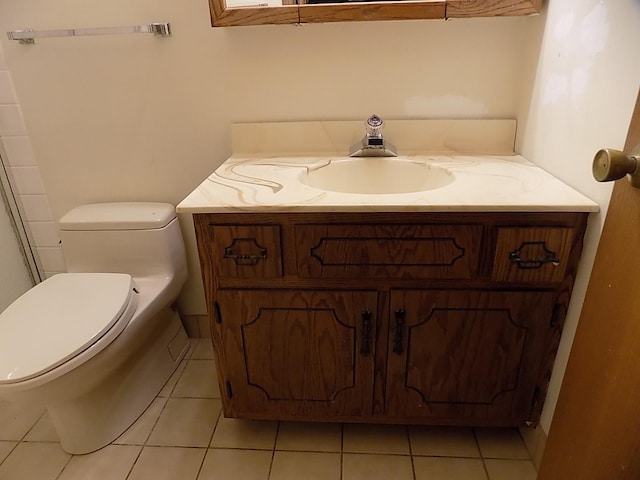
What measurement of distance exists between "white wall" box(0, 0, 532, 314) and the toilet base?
0.61m

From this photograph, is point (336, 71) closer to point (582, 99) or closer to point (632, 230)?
point (582, 99)

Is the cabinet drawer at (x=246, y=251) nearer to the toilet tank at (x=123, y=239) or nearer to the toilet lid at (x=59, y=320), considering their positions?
the toilet lid at (x=59, y=320)

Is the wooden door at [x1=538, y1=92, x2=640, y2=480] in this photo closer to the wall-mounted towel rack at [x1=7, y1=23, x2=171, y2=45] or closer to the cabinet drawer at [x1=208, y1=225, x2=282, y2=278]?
the cabinet drawer at [x1=208, y1=225, x2=282, y2=278]

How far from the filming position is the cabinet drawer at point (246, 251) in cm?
102

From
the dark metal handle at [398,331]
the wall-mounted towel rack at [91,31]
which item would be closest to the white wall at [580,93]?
the dark metal handle at [398,331]

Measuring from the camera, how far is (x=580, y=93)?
39.0 inches

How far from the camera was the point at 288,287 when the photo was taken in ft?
3.55

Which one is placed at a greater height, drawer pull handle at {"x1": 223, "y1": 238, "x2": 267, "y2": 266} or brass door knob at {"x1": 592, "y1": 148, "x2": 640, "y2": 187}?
brass door knob at {"x1": 592, "y1": 148, "x2": 640, "y2": 187}

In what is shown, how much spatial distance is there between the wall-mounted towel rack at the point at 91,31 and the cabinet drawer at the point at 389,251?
831mm

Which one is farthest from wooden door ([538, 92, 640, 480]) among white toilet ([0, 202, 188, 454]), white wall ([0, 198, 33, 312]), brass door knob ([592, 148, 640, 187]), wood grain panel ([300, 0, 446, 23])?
white wall ([0, 198, 33, 312])

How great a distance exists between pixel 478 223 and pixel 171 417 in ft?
3.76

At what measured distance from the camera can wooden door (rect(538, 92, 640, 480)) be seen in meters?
0.58

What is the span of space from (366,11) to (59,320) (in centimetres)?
120

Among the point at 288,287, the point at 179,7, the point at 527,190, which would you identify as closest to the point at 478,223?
the point at 527,190
